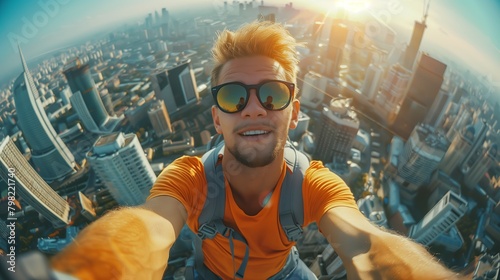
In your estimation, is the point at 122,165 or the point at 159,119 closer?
the point at 122,165

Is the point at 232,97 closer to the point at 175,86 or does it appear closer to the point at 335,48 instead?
the point at 175,86

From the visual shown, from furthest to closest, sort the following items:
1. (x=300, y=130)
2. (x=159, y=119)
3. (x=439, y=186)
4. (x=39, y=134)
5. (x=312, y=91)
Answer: (x=312, y=91) < (x=159, y=119) < (x=300, y=130) < (x=439, y=186) < (x=39, y=134)

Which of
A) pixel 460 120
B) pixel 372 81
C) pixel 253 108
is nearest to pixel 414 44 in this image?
pixel 372 81

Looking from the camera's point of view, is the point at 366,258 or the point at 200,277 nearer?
the point at 366,258

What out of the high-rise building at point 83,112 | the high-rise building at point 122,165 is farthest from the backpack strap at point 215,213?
the high-rise building at point 83,112

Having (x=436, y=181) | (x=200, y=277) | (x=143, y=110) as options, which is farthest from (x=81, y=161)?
(x=436, y=181)

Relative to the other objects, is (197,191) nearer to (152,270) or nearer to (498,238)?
(152,270)

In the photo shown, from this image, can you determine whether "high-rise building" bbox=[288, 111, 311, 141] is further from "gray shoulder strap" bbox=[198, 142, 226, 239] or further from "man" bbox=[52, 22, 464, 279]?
"gray shoulder strap" bbox=[198, 142, 226, 239]
